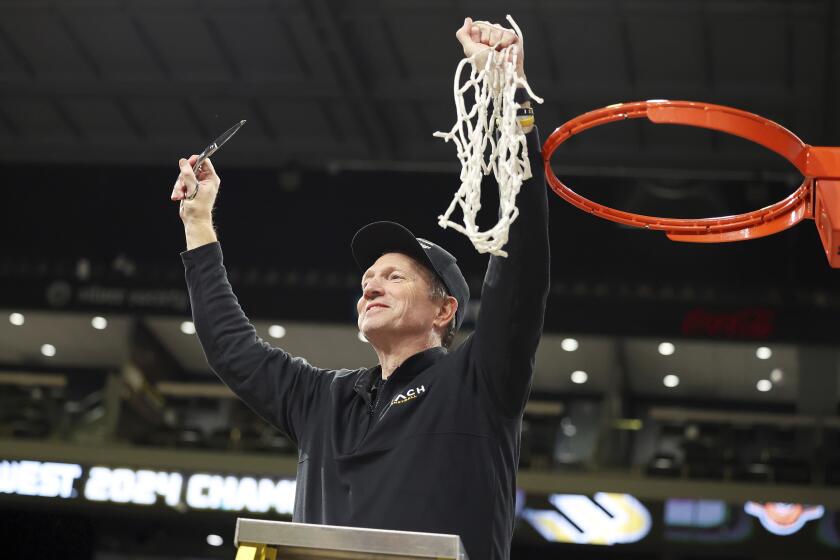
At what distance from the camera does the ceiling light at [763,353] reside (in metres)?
17.6

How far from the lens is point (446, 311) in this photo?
312 centimetres

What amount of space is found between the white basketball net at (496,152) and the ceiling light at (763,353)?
15.2 m

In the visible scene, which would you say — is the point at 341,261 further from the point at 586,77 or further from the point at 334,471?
the point at 334,471

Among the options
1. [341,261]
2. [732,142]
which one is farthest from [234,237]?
[732,142]

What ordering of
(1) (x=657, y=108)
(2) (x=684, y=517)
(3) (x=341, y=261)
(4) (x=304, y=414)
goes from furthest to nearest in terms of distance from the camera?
(3) (x=341, y=261)
(2) (x=684, y=517)
(1) (x=657, y=108)
(4) (x=304, y=414)

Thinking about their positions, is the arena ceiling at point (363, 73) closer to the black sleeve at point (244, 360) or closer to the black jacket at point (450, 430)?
the black sleeve at point (244, 360)

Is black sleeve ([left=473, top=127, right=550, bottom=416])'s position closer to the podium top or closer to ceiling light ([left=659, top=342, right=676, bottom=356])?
the podium top

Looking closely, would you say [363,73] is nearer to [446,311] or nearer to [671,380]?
[671,380]

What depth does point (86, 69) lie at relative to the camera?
16.5m

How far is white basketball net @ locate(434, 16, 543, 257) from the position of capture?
2.70 m

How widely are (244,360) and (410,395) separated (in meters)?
0.51

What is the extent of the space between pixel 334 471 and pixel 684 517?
41.4 ft

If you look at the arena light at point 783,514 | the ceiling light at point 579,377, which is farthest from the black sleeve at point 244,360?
the ceiling light at point 579,377

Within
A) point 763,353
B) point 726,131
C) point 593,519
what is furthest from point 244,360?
point 763,353
